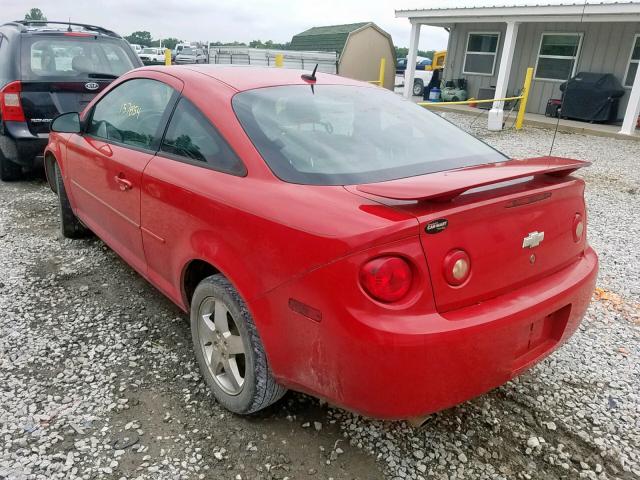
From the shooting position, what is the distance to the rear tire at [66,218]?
13.9 ft

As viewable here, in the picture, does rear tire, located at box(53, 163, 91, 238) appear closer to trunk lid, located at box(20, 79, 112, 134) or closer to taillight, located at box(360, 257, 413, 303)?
trunk lid, located at box(20, 79, 112, 134)

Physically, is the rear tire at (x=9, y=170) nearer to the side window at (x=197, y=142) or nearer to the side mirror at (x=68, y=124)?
the side mirror at (x=68, y=124)

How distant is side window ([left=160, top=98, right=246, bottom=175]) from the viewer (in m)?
2.26

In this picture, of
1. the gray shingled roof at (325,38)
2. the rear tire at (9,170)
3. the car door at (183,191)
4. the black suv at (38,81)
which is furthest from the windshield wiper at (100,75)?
the gray shingled roof at (325,38)

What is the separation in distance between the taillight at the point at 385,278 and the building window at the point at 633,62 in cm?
1441

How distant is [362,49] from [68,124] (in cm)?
2125

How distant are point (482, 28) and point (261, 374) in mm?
17099

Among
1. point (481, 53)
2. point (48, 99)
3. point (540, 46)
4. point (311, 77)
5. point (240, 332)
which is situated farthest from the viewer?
point (481, 53)

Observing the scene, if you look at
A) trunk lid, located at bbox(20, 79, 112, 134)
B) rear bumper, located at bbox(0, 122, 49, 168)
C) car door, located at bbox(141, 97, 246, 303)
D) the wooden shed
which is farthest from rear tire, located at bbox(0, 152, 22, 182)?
the wooden shed

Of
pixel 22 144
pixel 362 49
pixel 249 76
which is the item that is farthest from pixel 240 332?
pixel 362 49

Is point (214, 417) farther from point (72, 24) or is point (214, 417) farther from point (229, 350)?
point (72, 24)

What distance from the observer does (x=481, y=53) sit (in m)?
16.7

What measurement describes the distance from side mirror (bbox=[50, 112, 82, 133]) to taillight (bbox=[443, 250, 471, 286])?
9.90 ft

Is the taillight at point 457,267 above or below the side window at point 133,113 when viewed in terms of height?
below
